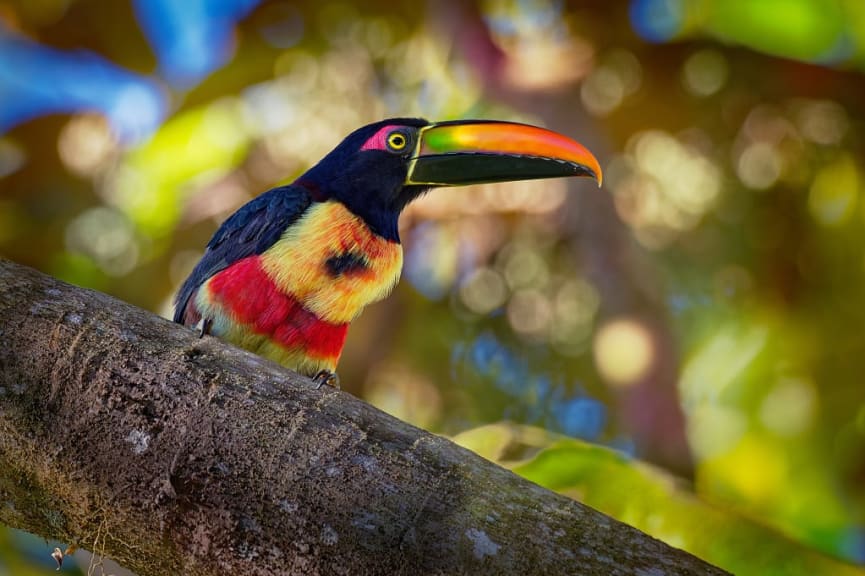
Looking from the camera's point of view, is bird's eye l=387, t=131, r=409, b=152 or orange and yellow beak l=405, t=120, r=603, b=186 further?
bird's eye l=387, t=131, r=409, b=152

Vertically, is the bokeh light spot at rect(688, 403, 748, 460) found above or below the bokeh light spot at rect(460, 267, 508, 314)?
below

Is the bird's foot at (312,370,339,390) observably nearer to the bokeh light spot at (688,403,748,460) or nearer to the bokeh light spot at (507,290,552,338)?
the bokeh light spot at (688,403,748,460)

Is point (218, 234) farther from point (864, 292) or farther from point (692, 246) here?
point (864, 292)

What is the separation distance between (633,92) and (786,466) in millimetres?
2500

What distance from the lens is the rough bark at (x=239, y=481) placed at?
1399 mm

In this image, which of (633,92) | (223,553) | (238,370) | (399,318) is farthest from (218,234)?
(633,92)

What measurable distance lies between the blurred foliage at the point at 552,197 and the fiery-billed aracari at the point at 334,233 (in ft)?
6.85

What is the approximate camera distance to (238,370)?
160cm

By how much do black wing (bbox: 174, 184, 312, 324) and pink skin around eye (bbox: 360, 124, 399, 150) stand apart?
0.85ft

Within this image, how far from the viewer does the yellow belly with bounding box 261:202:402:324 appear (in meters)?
2.76

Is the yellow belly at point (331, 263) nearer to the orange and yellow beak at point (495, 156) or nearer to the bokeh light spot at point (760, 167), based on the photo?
the orange and yellow beak at point (495, 156)

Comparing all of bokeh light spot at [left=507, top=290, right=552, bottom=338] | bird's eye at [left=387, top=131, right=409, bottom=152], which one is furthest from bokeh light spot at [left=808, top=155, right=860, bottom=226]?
bird's eye at [left=387, top=131, right=409, bottom=152]

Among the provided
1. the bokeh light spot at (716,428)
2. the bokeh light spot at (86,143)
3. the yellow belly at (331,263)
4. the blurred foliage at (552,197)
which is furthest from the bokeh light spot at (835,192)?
the bokeh light spot at (86,143)

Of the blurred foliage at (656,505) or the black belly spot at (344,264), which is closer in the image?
the black belly spot at (344,264)
